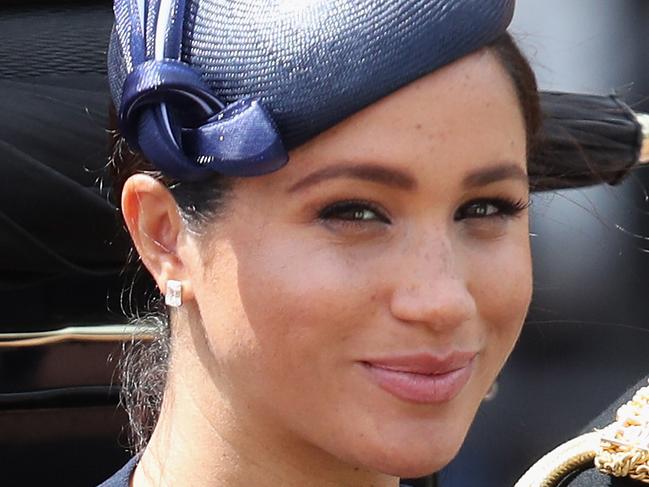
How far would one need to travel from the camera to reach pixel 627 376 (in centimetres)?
223

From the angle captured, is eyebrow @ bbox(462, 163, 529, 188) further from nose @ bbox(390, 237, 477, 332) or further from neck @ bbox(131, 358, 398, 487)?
neck @ bbox(131, 358, 398, 487)

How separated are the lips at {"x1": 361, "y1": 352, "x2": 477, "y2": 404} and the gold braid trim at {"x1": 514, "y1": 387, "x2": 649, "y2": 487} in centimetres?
30

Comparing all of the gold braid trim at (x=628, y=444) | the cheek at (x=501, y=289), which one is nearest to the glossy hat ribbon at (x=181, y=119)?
the cheek at (x=501, y=289)

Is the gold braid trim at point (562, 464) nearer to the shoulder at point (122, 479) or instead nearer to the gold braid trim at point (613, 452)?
the gold braid trim at point (613, 452)

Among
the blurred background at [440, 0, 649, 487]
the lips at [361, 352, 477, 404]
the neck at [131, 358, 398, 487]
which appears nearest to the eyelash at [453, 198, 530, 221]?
the lips at [361, 352, 477, 404]

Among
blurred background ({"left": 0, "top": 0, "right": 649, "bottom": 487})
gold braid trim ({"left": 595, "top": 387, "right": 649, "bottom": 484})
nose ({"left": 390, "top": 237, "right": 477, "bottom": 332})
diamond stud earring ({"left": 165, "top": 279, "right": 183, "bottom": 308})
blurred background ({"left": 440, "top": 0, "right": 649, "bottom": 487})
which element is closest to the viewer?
nose ({"left": 390, "top": 237, "right": 477, "bottom": 332})

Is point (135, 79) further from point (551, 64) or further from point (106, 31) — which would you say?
point (551, 64)

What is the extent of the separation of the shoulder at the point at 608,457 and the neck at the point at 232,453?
0.24 metres

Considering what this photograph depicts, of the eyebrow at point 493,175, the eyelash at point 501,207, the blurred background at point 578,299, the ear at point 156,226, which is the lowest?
the blurred background at point 578,299

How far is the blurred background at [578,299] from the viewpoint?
2064mm

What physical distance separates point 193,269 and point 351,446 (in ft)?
0.76

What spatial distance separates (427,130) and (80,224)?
73 cm

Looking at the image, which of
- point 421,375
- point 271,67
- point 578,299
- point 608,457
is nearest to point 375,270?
point 421,375

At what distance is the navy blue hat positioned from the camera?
3.59 ft
